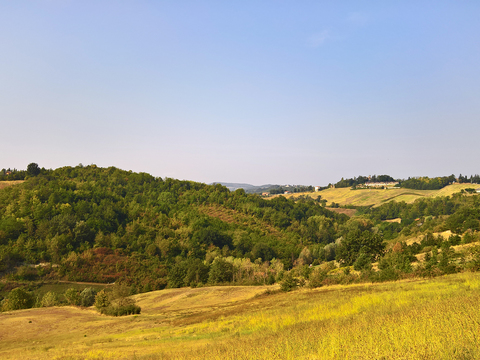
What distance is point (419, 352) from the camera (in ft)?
23.7

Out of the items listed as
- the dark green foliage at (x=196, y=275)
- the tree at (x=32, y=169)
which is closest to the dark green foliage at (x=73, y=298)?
the dark green foliage at (x=196, y=275)

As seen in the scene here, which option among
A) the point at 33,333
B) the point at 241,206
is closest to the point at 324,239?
the point at 241,206

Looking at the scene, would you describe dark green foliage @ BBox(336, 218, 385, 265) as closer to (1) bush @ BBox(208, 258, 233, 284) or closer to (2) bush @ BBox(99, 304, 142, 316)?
(1) bush @ BBox(208, 258, 233, 284)

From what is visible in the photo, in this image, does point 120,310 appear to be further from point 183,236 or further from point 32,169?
point 32,169

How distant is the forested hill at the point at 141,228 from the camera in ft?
302

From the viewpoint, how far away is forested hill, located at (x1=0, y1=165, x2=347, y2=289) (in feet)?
302

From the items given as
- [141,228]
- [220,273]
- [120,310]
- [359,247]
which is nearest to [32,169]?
[141,228]

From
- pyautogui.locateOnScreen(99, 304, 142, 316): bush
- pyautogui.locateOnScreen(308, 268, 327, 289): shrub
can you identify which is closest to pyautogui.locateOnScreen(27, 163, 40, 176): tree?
pyautogui.locateOnScreen(99, 304, 142, 316): bush

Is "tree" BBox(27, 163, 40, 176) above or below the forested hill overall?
above

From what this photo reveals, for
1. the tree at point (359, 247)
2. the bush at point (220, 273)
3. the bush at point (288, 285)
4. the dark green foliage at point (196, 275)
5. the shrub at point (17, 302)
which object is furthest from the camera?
the dark green foliage at point (196, 275)

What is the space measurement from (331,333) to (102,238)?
113 meters

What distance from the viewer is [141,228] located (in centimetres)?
12800

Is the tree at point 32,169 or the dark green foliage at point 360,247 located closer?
the dark green foliage at point 360,247

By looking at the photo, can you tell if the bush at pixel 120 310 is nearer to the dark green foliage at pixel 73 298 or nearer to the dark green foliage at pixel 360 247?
the dark green foliage at pixel 73 298
